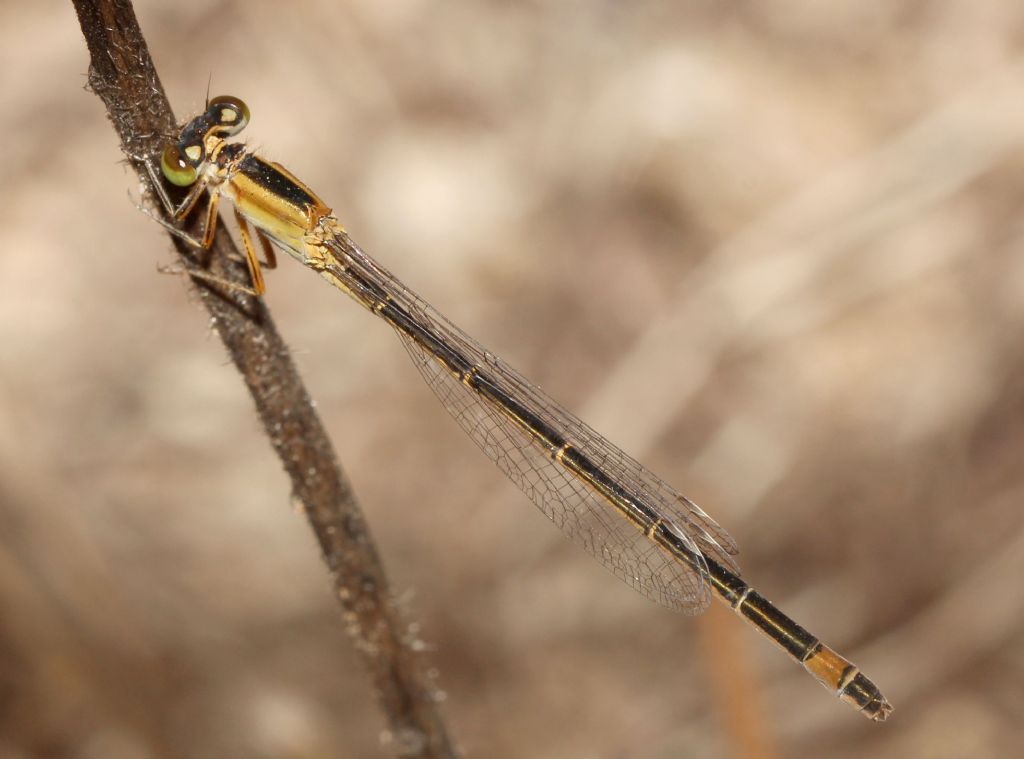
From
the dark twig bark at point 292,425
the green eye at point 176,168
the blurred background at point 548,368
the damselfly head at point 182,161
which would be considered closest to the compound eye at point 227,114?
the damselfly head at point 182,161

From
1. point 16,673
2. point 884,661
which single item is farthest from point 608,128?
point 16,673

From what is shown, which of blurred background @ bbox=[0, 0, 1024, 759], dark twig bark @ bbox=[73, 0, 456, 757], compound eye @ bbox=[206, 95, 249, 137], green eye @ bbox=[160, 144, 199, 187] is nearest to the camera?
dark twig bark @ bbox=[73, 0, 456, 757]

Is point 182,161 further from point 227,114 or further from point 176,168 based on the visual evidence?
point 227,114

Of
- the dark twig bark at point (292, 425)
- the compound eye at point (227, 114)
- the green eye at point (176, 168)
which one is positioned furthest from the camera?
the compound eye at point (227, 114)

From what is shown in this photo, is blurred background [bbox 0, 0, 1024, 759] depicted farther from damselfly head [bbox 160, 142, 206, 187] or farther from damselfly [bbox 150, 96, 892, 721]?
damselfly head [bbox 160, 142, 206, 187]

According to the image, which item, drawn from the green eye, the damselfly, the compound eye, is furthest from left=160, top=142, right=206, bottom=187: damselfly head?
the damselfly

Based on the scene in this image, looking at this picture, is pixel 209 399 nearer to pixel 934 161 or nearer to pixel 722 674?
pixel 722 674

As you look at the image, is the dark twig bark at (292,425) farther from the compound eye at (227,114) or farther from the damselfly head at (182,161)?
the compound eye at (227,114)
